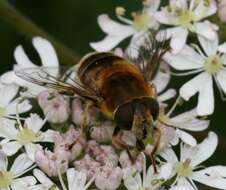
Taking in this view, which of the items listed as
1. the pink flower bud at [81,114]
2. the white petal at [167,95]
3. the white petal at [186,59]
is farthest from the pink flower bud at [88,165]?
the white petal at [186,59]

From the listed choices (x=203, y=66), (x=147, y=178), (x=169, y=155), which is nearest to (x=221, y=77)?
(x=203, y=66)

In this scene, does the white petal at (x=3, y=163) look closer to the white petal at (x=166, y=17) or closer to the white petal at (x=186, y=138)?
the white petal at (x=186, y=138)

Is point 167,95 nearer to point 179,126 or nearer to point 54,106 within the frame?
point 179,126

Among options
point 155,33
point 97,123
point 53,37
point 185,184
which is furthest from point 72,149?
point 53,37

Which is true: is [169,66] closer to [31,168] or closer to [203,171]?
[203,171]

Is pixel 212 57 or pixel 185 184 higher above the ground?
pixel 212 57
